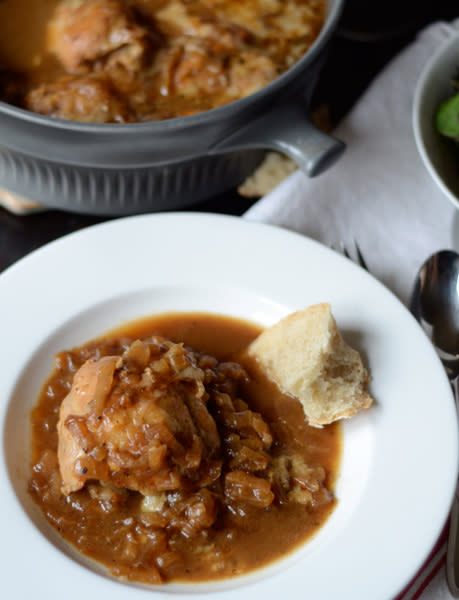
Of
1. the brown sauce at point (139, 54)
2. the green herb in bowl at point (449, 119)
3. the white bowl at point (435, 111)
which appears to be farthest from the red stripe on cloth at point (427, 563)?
the brown sauce at point (139, 54)

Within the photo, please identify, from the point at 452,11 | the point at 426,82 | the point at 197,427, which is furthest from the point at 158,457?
the point at 452,11

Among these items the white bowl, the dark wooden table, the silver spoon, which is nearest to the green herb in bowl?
the white bowl

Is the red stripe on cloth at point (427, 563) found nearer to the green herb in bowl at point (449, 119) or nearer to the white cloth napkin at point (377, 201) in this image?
the white cloth napkin at point (377, 201)

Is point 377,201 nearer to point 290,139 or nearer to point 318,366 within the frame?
point 290,139

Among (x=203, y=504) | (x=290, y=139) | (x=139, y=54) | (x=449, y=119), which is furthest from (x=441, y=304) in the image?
(x=139, y=54)

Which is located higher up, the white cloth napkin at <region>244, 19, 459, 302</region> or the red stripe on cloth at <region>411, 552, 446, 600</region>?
the white cloth napkin at <region>244, 19, 459, 302</region>

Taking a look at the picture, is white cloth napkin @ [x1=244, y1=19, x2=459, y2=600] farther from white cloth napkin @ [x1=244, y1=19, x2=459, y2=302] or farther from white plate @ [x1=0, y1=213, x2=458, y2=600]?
white plate @ [x1=0, y1=213, x2=458, y2=600]
